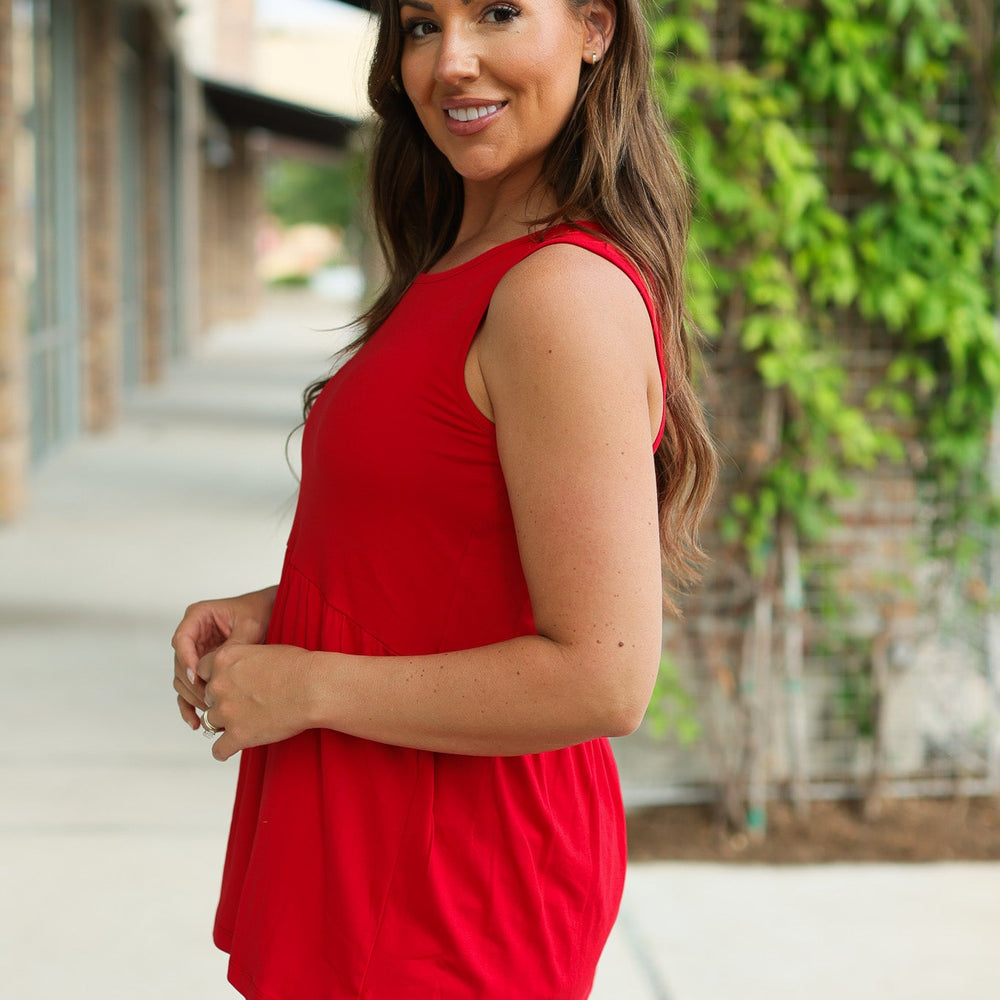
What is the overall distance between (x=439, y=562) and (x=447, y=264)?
0.34 m

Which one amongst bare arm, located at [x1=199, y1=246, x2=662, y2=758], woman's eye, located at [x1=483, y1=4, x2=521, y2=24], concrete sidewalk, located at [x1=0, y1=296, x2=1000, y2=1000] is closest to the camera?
bare arm, located at [x1=199, y1=246, x2=662, y2=758]

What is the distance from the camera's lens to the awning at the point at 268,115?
2097 centimetres

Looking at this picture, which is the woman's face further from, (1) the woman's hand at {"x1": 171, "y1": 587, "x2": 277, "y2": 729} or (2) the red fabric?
(1) the woman's hand at {"x1": 171, "y1": 587, "x2": 277, "y2": 729}

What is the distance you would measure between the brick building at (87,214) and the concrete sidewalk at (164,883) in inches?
80.8

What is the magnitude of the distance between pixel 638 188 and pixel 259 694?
1.90ft

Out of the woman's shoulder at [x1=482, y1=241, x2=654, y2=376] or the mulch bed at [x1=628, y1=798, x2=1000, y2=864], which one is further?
the mulch bed at [x1=628, y1=798, x2=1000, y2=864]

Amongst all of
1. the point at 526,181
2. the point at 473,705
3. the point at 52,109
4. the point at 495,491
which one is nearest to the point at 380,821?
the point at 473,705

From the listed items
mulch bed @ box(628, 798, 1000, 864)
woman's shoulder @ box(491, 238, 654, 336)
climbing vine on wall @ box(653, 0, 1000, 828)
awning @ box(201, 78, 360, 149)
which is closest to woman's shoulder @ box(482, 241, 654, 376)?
woman's shoulder @ box(491, 238, 654, 336)

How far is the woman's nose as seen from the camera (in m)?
1.22

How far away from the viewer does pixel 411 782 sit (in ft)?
4.18

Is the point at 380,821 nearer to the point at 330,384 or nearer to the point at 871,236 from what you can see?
the point at 330,384

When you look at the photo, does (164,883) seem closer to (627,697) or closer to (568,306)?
(627,697)

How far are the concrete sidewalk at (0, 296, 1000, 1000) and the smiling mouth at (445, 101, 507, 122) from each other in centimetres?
50

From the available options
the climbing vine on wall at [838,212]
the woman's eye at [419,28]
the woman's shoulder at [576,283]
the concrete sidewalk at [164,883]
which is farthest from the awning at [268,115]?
the woman's shoulder at [576,283]
